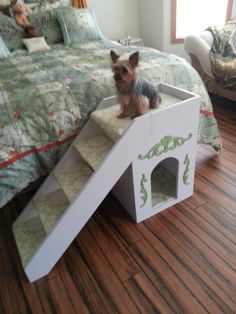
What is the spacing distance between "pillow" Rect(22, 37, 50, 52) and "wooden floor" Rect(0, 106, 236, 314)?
1729 millimetres

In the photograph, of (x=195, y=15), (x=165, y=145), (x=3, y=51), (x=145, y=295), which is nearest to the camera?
(x=145, y=295)

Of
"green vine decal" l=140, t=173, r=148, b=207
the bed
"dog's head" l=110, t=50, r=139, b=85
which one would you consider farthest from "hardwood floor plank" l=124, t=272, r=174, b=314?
"dog's head" l=110, t=50, r=139, b=85

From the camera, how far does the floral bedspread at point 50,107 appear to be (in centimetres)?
156

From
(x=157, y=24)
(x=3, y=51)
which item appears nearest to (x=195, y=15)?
(x=157, y=24)

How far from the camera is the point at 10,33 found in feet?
8.99

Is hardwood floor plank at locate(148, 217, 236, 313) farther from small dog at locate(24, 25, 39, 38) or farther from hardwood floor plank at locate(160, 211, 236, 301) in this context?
small dog at locate(24, 25, 39, 38)

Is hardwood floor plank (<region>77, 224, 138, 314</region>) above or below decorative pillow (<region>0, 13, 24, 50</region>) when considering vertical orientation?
below

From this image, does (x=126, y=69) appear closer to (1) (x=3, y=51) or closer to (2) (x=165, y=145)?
(2) (x=165, y=145)

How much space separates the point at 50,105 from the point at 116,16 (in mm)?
2977

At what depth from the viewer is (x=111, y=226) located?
5.61ft

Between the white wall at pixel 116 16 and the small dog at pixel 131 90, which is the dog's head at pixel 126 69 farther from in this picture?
the white wall at pixel 116 16

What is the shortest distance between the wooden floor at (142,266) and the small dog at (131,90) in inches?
29.2

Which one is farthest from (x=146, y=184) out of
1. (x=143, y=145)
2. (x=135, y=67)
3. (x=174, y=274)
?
(x=135, y=67)

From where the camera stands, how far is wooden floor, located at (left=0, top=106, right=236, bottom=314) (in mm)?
1271
